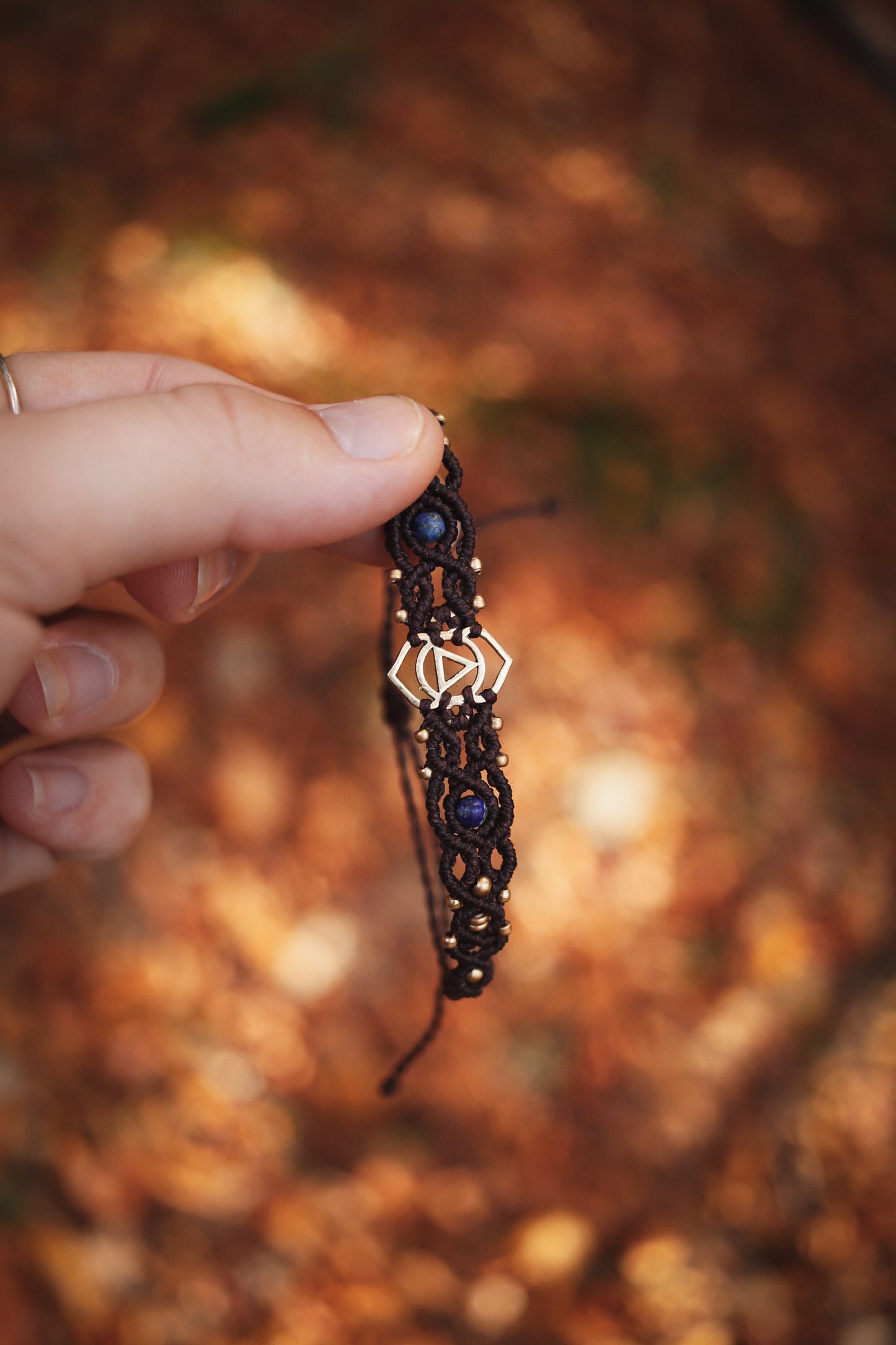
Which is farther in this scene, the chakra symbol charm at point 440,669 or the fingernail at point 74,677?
the fingernail at point 74,677

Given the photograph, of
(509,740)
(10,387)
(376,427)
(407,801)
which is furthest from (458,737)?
(509,740)

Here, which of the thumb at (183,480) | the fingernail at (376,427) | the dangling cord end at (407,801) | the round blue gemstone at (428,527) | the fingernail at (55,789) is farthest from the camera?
the fingernail at (55,789)

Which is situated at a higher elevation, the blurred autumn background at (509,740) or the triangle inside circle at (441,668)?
the triangle inside circle at (441,668)

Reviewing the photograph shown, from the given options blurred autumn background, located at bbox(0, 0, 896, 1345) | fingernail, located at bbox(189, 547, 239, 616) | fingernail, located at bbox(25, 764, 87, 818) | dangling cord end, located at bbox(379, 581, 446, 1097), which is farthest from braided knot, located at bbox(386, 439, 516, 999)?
→ blurred autumn background, located at bbox(0, 0, 896, 1345)

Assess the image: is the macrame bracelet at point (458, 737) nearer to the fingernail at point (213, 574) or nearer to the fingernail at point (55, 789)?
the fingernail at point (213, 574)

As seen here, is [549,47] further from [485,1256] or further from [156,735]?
[485,1256]

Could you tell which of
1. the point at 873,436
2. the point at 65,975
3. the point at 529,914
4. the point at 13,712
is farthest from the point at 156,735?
the point at 873,436

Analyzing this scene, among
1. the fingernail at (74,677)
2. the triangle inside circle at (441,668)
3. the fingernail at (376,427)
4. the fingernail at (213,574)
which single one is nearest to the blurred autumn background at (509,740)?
the fingernail at (74,677)

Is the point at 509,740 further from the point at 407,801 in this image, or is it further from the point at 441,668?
the point at 441,668

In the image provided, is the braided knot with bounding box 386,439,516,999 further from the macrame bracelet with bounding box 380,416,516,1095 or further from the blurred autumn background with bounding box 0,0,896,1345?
the blurred autumn background with bounding box 0,0,896,1345
